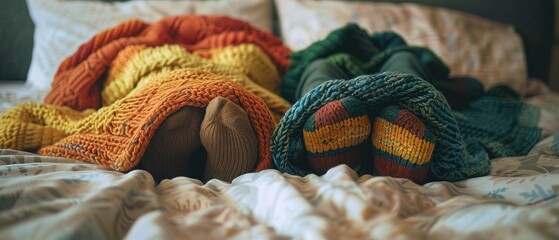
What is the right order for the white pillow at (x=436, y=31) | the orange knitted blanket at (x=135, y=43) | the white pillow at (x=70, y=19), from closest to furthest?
1. the orange knitted blanket at (x=135, y=43)
2. the white pillow at (x=70, y=19)
3. the white pillow at (x=436, y=31)

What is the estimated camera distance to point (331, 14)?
128 cm

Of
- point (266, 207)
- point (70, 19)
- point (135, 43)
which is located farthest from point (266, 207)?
point (70, 19)

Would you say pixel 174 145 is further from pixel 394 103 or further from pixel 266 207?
pixel 394 103

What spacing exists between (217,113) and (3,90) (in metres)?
0.81

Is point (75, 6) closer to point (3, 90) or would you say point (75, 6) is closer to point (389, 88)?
point (3, 90)

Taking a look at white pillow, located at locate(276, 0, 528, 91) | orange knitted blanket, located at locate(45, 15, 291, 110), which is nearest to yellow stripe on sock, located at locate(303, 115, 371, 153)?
orange knitted blanket, located at locate(45, 15, 291, 110)

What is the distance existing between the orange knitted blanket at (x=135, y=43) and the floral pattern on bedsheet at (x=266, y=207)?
0.91ft

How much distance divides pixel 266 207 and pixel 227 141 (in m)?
0.13

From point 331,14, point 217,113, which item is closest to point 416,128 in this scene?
point 217,113

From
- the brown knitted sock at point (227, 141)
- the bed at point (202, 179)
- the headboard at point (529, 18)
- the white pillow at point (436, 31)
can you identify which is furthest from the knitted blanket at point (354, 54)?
the headboard at point (529, 18)

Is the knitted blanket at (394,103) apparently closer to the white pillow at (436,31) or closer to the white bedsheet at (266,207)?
the white bedsheet at (266,207)

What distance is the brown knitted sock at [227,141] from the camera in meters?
0.52

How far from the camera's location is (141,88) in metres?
0.63

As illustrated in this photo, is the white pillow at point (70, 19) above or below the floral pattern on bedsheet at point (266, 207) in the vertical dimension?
above
